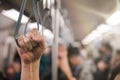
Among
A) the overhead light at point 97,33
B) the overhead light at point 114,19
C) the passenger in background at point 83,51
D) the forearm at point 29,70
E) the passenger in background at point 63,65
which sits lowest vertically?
the passenger in background at point 63,65

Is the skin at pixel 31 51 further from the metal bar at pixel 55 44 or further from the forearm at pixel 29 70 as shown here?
the metal bar at pixel 55 44

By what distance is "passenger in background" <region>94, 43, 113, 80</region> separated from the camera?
193 cm

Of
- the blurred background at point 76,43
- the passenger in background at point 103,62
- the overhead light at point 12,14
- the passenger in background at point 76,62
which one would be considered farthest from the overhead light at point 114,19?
the overhead light at point 12,14

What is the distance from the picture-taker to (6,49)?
1.90 meters

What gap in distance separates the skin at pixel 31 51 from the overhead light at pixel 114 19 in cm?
128

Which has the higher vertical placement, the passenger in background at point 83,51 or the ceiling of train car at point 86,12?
the ceiling of train car at point 86,12

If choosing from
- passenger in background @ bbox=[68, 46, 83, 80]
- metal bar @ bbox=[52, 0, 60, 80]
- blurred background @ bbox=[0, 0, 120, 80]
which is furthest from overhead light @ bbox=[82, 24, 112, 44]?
metal bar @ bbox=[52, 0, 60, 80]

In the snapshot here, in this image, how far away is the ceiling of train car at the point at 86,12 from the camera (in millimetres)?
1955

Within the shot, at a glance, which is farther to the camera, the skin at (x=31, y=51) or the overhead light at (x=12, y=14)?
the overhead light at (x=12, y=14)

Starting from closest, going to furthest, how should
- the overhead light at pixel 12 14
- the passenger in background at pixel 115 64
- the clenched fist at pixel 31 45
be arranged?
1. the clenched fist at pixel 31 45
2. the overhead light at pixel 12 14
3. the passenger in background at pixel 115 64

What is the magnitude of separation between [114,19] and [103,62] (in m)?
0.36

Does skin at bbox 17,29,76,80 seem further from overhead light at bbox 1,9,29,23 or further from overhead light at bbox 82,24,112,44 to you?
overhead light at bbox 82,24,112,44

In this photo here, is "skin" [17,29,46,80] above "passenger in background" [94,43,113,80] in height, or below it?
above

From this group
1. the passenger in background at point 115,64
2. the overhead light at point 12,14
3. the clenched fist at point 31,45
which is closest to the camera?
the clenched fist at point 31,45
